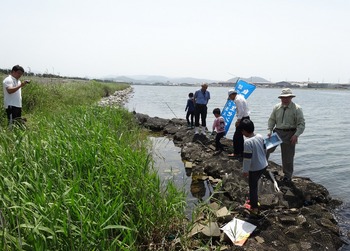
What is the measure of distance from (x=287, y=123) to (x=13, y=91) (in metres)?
6.35

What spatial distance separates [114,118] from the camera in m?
8.78

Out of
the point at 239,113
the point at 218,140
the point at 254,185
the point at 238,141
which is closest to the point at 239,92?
the point at 218,140

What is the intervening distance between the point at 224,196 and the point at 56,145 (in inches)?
139

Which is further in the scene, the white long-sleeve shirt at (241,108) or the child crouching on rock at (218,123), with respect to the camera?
the child crouching on rock at (218,123)

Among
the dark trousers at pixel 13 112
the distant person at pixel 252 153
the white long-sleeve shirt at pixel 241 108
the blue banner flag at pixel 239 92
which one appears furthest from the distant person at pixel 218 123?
the dark trousers at pixel 13 112

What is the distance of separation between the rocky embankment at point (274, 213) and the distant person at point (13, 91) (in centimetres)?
494

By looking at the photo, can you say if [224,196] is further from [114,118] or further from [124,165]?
[114,118]

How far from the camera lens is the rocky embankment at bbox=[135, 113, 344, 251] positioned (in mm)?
4203

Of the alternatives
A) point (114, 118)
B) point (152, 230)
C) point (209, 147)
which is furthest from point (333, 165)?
point (152, 230)

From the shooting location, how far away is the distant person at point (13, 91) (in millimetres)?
6605

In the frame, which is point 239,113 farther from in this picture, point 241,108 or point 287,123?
point 287,123

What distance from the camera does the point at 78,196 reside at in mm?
3316

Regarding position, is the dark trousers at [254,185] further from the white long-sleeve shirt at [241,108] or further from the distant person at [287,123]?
the white long-sleeve shirt at [241,108]

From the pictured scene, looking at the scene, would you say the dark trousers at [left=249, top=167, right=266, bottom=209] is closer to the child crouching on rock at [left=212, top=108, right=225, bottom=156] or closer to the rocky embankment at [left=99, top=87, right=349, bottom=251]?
the rocky embankment at [left=99, top=87, right=349, bottom=251]
